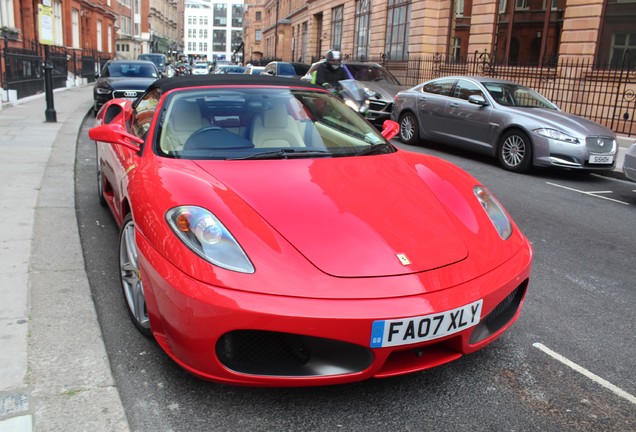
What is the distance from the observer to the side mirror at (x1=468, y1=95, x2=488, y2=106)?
9664 millimetres

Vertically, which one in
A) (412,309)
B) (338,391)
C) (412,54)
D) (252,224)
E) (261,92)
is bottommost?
(338,391)

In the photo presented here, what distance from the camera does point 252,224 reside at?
248 cm

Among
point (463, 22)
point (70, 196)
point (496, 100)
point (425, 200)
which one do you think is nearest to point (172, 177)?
point (425, 200)

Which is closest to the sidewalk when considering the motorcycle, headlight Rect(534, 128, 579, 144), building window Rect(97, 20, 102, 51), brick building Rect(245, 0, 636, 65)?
headlight Rect(534, 128, 579, 144)

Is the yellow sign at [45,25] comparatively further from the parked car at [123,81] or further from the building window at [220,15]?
the building window at [220,15]

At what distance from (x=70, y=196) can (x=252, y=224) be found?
3909mm

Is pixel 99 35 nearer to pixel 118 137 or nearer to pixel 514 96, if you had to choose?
pixel 514 96

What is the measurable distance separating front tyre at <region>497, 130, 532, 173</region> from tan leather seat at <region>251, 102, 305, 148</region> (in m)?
6.15

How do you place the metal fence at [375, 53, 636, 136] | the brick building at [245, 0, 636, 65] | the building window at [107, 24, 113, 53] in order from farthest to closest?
the building window at [107, 24, 113, 53] → the brick building at [245, 0, 636, 65] → the metal fence at [375, 53, 636, 136]

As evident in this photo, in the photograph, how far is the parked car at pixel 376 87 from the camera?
12.7m

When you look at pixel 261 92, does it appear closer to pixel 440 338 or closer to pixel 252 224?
pixel 252 224

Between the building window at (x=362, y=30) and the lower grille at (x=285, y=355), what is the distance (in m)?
30.4

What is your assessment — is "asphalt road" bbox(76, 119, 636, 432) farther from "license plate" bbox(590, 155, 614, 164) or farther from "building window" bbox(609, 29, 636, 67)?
"building window" bbox(609, 29, 636, 67)

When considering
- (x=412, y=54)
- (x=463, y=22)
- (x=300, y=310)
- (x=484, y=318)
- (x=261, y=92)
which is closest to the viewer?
(x=300, y=310)
